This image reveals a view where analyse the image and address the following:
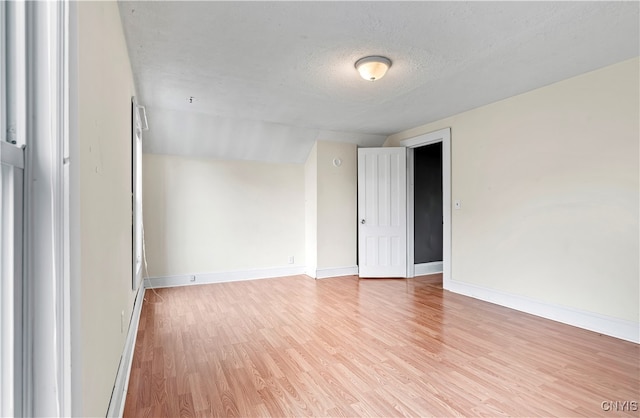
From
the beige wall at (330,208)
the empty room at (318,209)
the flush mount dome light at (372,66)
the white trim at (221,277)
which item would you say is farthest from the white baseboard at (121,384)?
the beige wall at (330,208)

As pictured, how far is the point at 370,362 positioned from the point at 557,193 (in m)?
2.57

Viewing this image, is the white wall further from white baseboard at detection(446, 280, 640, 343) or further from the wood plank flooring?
white baseboard at detection(446, 280, 640, 343)

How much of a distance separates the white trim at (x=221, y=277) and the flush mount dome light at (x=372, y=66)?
3570 millimetres

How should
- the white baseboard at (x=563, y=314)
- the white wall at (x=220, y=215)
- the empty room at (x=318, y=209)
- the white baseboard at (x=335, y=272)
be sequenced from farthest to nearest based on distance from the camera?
1. the white baseboard at (x=335, y=272)
2. the white wall at (x=220, y=215)
3. the white baseboard at (x=563, y=314)
4. the empty room at (x=318, y=209)

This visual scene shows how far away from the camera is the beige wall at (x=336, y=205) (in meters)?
5.13

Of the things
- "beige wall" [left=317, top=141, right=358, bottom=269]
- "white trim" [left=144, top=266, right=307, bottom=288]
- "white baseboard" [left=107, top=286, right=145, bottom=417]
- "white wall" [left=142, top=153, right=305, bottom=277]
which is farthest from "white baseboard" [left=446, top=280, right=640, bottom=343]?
"white baseboard" [left=107, top=286, right=145, bottom=417]

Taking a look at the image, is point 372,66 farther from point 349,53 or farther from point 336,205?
point 336,205

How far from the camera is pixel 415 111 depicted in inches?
159

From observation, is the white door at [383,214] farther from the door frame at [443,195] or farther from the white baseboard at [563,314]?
the white baseboard at [563,314]

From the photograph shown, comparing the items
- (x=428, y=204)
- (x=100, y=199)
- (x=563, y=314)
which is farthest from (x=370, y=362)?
(x=428, y=204)

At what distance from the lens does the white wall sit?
4477 millimetres

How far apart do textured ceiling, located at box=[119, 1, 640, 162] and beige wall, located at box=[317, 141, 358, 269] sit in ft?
3.61

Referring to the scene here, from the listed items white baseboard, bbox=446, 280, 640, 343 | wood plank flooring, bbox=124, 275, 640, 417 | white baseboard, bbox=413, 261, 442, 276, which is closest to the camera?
wood plank flooring, bbox=124, 275, 640, 417

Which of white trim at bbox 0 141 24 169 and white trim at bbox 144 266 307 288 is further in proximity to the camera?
white trim at bbox 144 266 307 288
